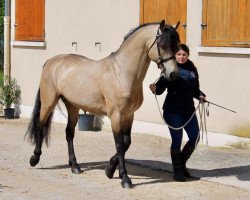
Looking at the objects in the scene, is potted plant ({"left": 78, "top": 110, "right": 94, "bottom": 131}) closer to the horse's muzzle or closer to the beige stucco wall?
the beige stucco wall

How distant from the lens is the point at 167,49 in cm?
673

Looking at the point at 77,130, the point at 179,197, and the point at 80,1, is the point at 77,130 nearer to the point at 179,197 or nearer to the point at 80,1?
the point at 80,1

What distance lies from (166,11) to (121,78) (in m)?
4.03

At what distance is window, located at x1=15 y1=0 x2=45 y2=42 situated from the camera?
45.0ft

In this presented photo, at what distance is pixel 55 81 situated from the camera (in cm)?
816

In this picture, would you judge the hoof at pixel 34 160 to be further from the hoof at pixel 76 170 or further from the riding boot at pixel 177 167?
the riding boot at pixel 177 167

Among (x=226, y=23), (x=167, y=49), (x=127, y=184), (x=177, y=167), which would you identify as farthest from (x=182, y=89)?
(x=226, y=23)

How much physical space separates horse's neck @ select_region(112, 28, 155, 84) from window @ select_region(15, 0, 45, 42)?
6.78 m

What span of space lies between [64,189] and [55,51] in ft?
21.9

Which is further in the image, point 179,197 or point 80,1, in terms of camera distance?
point 80,1

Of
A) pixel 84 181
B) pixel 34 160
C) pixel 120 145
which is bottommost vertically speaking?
pixel 84 181

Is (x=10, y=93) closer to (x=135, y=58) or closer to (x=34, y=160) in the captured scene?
(x=34, y=160)

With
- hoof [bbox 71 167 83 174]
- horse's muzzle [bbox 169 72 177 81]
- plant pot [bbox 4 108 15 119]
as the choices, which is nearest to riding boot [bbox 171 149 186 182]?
horse's muzzle [bbox 169 72 177 81]

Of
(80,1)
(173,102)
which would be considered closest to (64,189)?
(173,102)
